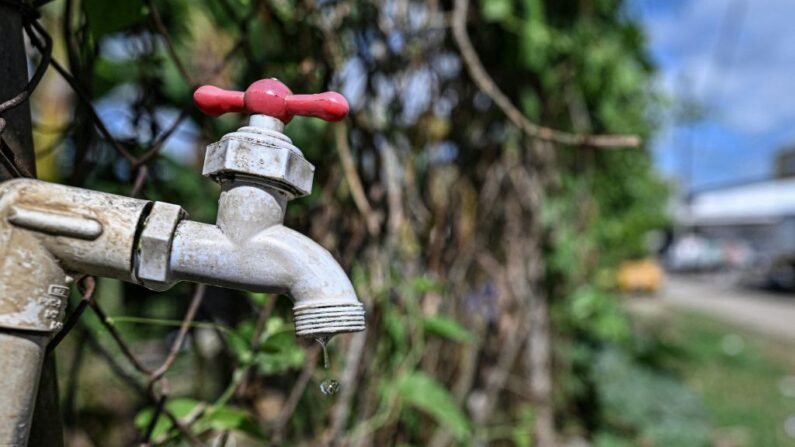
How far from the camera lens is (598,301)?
2.44 m

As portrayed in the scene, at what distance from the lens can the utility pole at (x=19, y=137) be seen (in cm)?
47

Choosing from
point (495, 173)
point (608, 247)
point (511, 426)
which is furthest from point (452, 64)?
point (608, 247)

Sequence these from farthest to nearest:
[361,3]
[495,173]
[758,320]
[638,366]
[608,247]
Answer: [758,320], [608,247], [638,366], [495,173], [361,3]

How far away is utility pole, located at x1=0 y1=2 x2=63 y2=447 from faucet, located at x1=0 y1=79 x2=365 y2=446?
0.06 m

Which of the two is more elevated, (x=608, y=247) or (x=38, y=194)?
(x=608, y=247)

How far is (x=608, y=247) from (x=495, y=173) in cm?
158

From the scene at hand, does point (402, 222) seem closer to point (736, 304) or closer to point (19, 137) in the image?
point (19, 137)

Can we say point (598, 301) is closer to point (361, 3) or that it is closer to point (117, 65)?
point (361, 3)

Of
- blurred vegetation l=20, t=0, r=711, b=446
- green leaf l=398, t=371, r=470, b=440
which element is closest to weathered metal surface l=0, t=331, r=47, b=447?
blurred vegetation l=20, t=0, r=711, b=446

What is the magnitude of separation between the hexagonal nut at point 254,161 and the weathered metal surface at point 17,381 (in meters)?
0.16

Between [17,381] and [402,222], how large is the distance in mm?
→ 962

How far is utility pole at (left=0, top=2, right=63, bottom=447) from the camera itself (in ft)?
1.54

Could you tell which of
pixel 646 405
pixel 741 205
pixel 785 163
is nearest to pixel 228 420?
pixel 646 405

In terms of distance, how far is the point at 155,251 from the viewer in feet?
1.41
